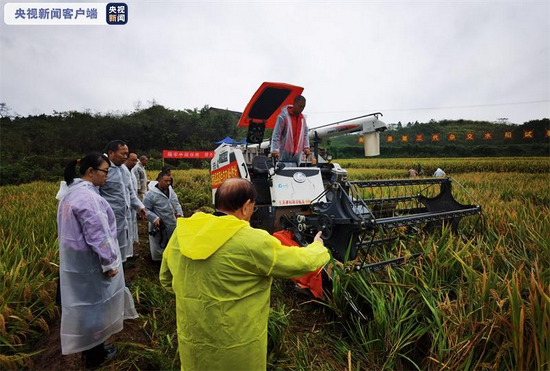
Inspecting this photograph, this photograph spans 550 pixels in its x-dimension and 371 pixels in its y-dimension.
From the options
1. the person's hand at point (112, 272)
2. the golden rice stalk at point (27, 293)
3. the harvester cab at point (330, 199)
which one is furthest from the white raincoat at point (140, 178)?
the person's hand at point (112, 272)

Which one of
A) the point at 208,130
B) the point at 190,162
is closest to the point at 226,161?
the point at 190,162

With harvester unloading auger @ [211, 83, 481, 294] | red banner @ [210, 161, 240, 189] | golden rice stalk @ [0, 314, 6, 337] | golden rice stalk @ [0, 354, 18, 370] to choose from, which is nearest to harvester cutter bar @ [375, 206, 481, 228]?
harvester unloading auger @ [211, 83, 481, 294]

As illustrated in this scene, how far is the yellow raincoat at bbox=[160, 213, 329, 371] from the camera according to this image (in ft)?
4.09

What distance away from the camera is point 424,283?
231 cm

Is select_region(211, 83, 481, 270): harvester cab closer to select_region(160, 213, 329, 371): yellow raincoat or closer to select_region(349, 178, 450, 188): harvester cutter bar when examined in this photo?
select_region(349, 178, 450, 188): harvester cutter bar

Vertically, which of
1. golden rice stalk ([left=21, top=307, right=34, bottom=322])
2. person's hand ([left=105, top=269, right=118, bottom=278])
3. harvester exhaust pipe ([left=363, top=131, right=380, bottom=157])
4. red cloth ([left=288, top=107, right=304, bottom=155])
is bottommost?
golden rice stalk ([left=21, top=307, right=34, bottom=322])

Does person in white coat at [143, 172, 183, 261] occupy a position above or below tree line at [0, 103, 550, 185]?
below

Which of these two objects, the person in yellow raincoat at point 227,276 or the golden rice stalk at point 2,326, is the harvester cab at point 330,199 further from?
the golden rice stalk at point 2,326

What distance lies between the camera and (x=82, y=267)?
82.0 inches

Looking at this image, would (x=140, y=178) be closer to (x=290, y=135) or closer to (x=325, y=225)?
(x=290, y=135)

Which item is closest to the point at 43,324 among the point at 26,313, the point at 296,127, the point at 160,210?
the point at 26,313

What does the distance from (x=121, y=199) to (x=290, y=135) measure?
276 centimetres

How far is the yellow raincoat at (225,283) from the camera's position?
125cm

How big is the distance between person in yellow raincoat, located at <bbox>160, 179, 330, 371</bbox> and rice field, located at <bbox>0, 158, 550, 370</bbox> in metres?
0.93
